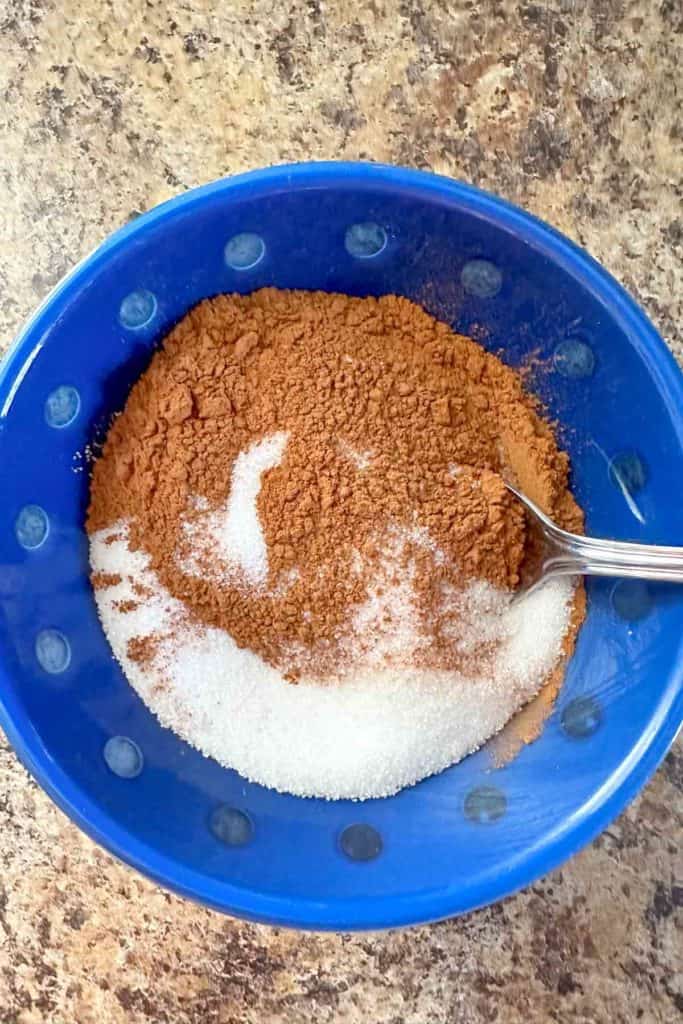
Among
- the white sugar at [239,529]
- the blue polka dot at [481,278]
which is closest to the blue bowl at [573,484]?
the blue polka dot at [481,278]

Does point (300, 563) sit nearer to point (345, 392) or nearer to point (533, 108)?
point (345, 392)

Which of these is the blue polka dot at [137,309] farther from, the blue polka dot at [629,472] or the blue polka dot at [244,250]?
the blue polka dot at [629,472]

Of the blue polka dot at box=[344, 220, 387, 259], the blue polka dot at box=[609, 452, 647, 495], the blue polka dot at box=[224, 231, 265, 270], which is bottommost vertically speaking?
the blue polka dot at box=[609, 452, 647, 495]

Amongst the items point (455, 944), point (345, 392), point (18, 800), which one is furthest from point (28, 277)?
point (455, 944)

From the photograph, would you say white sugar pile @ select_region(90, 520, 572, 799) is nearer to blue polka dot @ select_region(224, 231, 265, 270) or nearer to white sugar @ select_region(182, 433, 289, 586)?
white sugar @ select_region(182, 433, 289, 586)

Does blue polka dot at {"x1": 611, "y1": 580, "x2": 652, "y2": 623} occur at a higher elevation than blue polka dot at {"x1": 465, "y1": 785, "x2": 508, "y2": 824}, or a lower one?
higher

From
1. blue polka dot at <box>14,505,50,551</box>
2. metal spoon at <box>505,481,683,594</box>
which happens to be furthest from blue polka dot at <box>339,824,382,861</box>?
blue polka dot at <box>14,505,50,551</box>
